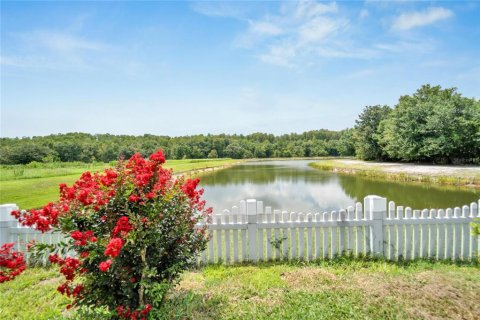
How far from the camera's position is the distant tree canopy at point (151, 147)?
5147 cm

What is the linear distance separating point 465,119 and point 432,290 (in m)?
29.9

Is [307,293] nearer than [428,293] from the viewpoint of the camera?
No

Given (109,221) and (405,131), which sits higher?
(405,131)

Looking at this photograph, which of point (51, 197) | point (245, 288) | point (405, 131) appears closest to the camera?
point (245, 288)

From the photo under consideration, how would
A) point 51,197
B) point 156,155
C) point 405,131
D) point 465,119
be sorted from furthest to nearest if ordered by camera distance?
point 405,131 < point 465,119 < point 51,197 < point 156,155

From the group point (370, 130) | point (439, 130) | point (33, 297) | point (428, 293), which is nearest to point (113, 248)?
point (33, 297)

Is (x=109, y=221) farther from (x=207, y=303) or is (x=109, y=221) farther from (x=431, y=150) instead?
(x=431, y=150)

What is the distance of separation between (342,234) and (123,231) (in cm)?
364

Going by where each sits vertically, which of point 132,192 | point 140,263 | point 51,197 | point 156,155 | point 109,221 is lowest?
point 51,197

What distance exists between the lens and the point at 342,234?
454 centimetres

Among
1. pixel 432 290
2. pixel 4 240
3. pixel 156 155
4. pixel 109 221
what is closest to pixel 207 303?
pixel 109 221

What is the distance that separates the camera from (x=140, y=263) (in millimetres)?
2553

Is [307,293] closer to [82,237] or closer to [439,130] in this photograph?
[82,237]

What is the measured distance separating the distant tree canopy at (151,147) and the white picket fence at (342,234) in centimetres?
4775
